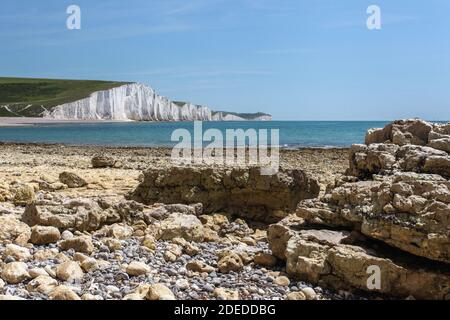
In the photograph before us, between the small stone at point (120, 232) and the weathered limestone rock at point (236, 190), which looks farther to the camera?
the weathered limestone rock at point (236, 190)

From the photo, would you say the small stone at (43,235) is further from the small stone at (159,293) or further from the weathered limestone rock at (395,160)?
the weathered limestone rock at (395,160)

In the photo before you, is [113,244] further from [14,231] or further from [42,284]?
[42,284]

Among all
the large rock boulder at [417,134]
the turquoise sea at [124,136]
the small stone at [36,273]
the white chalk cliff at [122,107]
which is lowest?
the small stone at [36,273]

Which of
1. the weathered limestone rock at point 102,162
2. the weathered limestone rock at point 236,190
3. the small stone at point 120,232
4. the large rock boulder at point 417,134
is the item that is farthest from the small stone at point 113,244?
the weathered limestone rock at point 102,162

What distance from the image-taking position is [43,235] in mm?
7301

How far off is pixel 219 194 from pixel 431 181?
5.40m

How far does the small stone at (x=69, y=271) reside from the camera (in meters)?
5.97

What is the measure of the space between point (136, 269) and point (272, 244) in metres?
2.35

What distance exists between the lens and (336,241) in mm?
6969

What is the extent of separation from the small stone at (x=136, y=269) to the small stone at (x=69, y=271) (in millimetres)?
625

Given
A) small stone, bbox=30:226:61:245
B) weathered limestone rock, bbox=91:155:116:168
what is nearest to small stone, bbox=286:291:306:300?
small stone, bbox=30:226:61:245

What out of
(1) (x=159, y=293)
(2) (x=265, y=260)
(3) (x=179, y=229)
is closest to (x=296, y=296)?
(2) (x=265, y=260)

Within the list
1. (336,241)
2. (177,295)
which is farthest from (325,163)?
(177,295)
